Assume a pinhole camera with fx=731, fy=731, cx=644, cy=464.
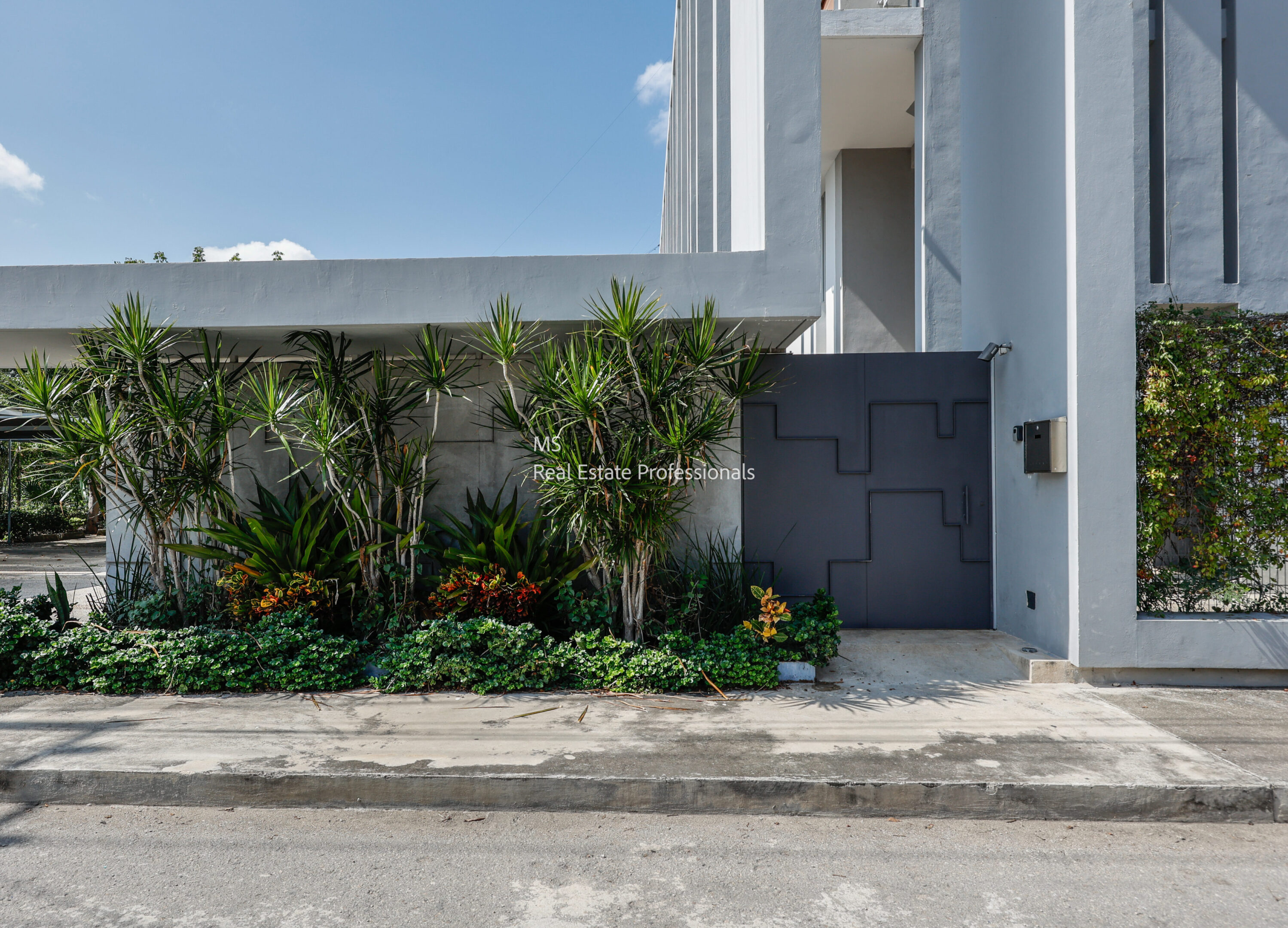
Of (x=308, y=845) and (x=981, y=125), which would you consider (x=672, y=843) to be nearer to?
(x=308, y=845)

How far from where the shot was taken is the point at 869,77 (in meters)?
8.78

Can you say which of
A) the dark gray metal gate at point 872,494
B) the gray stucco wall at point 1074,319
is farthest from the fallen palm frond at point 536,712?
the gray stucco wall at point 1074,319

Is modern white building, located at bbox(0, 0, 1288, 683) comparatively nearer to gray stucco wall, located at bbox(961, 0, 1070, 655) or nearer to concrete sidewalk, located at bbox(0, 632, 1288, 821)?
gray stucco wall, located at bbox(961, 0, 1070, 655)

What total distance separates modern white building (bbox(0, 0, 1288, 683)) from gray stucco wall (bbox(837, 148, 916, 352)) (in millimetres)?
2546

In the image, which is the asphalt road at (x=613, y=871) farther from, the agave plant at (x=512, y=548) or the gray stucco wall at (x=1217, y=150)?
the gray stucco wall at (x=1217, y=150)

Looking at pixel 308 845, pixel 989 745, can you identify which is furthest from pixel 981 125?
pixel 308 845

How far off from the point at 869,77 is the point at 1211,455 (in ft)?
20.0

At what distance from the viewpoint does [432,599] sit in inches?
211

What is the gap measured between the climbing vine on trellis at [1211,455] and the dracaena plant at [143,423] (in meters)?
6.25

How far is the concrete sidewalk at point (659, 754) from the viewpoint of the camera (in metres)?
3.45

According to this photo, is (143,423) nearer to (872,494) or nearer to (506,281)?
(506,281)

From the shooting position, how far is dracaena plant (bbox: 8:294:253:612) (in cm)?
509

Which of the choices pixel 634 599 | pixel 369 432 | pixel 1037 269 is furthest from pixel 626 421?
pixel 1037 269

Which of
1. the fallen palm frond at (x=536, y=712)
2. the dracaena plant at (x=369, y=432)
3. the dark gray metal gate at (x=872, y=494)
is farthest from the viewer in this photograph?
the dark gray metal gate at (x=872, y=494)
